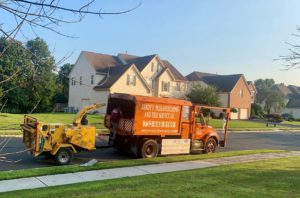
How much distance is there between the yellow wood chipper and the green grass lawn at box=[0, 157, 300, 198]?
338 cm

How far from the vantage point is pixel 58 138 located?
13391mm

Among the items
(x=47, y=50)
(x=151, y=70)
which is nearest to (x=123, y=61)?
(x=151, y=70)

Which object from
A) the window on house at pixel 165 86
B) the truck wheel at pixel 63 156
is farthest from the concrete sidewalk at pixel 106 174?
the window on house at pixel 165 86

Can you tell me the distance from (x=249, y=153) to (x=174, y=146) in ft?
12.9

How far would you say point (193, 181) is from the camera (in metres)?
10.3

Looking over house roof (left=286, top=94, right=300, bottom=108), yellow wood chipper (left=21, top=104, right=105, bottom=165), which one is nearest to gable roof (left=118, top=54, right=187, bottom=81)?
yellow wood chipper (left=21, top=104, right=105, bottom=165)

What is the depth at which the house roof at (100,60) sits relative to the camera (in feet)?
163

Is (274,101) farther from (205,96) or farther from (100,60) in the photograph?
(100,60)

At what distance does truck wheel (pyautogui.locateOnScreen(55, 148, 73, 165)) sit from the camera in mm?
13320

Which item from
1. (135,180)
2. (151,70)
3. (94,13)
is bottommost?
(135,180)

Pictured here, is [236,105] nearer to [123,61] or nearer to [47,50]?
[123,61]

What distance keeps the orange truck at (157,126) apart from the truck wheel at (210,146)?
0.05 m

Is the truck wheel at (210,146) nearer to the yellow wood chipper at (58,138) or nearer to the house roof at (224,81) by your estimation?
the yellow wood chipper at (58,138)

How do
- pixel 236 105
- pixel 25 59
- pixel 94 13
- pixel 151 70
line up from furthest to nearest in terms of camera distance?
pixel 236 105, pixel 151 70, pixel 25 59, pixel 94 13
